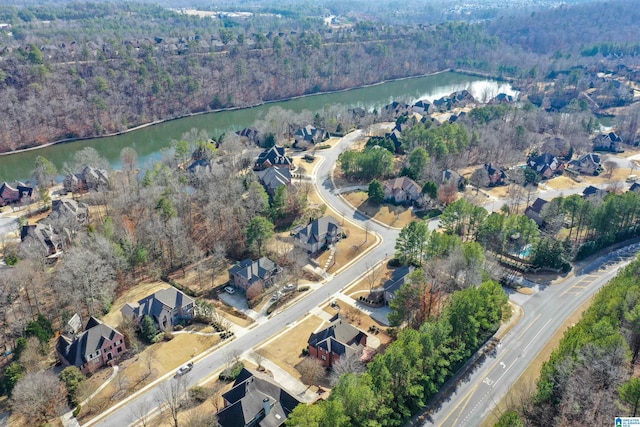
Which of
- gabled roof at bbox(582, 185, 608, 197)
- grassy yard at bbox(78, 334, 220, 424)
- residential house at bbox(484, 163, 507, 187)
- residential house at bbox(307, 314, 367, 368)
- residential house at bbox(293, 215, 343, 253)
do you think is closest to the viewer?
grassy yard at bbox(78, 334, 220, 424)

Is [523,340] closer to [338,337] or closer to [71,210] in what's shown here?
[338,337]

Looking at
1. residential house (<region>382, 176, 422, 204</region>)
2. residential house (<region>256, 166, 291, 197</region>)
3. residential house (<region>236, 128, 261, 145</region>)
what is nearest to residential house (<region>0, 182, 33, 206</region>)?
residential house (<region>256, 166, 291, 197</region>)

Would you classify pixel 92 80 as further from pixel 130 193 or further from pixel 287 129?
pixel 130 193

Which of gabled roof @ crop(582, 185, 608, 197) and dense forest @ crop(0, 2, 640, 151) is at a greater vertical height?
dense forest @ crop(0, 2, 640, 151)

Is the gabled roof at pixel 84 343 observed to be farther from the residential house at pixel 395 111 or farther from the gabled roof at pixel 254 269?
the residential house at pixel 395 111

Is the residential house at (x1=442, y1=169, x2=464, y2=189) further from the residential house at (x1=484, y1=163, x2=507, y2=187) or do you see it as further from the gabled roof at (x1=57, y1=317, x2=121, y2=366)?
the gabled roof at (x1=57, y1=317, x2=121, y2=366)

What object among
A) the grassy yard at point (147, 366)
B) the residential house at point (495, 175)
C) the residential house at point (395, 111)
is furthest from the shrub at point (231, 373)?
the residential house at point (395, 111)

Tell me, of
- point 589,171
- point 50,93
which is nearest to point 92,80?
point 50,93
